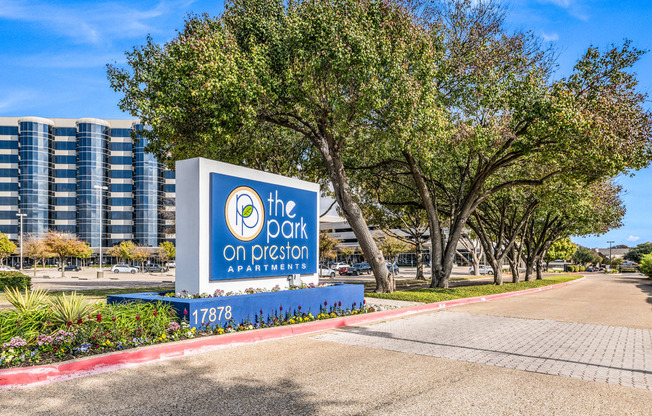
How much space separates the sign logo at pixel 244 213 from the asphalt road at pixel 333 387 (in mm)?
3012

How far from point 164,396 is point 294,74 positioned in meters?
11.7

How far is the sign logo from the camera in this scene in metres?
10.5

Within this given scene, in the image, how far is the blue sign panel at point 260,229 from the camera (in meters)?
10.2

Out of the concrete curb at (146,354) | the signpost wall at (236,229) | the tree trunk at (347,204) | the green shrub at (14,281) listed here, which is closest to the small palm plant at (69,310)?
the concrete curb at (146,354)

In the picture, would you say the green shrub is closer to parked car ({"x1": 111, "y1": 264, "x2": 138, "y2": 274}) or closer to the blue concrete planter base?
the blue concrete planter base

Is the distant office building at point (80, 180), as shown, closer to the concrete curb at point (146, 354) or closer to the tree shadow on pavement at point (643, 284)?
the tree shadow on pavement at point (643, 284)

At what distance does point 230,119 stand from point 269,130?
266 inches

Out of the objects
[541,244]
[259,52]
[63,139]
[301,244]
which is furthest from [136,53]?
[63,139]

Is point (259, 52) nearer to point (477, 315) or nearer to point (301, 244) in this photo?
point (301, 244)

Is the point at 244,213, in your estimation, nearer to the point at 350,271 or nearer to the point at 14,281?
the point at 14,281

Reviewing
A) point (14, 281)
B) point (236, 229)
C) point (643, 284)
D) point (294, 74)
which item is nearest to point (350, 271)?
point (643, 284)

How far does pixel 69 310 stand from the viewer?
7.21 m

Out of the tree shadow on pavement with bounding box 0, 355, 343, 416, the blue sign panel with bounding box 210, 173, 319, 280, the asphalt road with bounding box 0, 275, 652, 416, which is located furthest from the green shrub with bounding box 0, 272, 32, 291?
the tree shadow on pavement with bounding box 0, 355, 343, 416

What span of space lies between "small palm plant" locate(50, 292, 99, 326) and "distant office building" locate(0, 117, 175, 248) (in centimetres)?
7273
